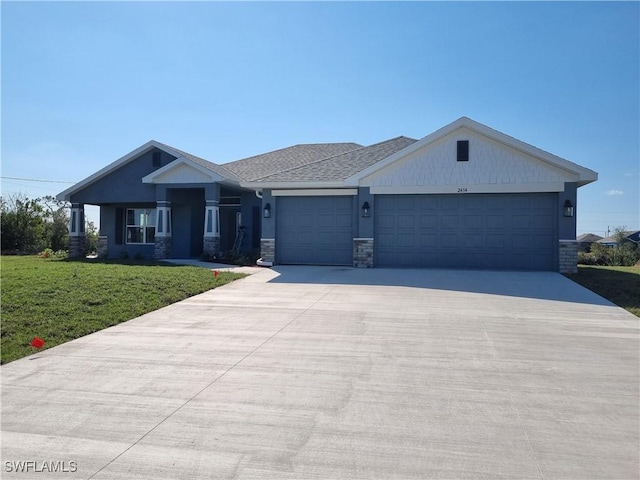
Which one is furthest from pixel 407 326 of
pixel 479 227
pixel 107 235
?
pixel 107 235

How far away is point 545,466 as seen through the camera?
10.9ft

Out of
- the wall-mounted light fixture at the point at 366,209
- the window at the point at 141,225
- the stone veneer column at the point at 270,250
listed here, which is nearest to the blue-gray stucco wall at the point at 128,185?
the window at the point at 141,225

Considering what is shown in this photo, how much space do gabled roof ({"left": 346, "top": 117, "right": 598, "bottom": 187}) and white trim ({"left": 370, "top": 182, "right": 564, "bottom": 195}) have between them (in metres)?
0.57

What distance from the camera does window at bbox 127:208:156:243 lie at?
2184 centimetres

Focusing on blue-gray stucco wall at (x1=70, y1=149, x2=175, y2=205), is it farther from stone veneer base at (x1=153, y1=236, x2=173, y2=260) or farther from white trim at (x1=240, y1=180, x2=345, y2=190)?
white trim at (x1=240, y1=180, x2=345, y2=190)

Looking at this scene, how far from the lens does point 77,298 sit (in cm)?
908

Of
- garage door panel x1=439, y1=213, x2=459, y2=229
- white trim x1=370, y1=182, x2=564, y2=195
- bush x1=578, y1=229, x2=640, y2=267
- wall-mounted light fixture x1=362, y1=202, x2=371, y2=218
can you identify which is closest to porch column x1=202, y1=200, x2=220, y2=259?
wall-mounted light fixture x1=362, y1=202, x2=371, y2=218

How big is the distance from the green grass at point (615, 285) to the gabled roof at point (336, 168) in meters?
7.80

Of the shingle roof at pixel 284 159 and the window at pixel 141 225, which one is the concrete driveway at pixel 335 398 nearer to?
the shingle roof at pixel 284 159

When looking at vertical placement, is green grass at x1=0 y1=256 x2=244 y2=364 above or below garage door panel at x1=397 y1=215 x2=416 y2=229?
below

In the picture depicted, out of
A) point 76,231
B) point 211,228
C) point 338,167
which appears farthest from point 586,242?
point 76,231

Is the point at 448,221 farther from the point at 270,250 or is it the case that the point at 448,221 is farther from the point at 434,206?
the point at 270,250

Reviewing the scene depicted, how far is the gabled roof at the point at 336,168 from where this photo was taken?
16.4 metres

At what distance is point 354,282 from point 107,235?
1444 cm
